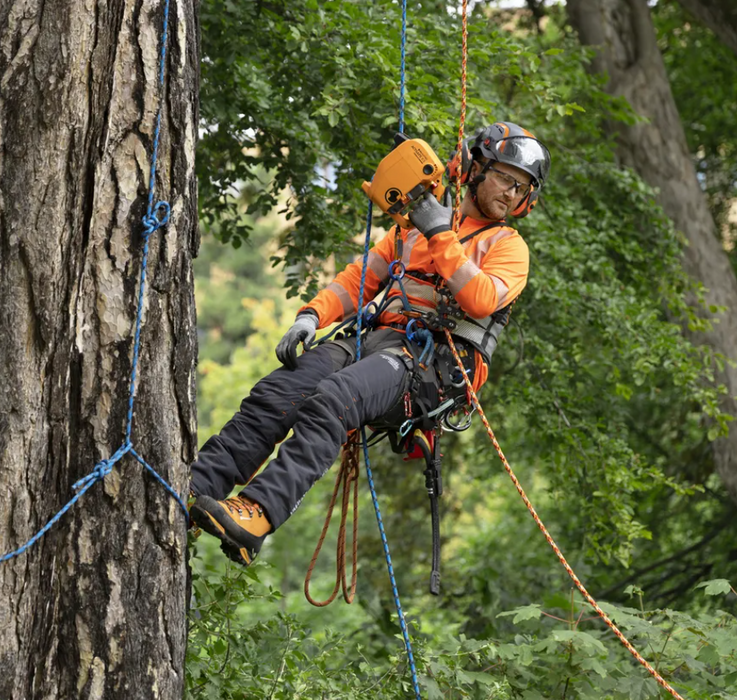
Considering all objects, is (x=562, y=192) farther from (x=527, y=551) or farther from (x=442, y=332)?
(x=527, y=551)

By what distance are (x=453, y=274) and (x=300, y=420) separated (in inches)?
30.5

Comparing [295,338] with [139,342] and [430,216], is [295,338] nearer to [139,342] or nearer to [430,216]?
[430,216]

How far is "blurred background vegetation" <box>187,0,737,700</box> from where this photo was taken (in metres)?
3.52

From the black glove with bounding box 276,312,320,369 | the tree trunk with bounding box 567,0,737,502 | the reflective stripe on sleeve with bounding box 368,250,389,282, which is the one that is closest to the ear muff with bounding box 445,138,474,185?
the reflective stripe on sleeve with bounding box 368,250,389,282

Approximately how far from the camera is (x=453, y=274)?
328 centimetres

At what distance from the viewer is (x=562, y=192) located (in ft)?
20.6

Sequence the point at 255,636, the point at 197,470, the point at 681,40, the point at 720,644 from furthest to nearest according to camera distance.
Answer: the point at 681,40 < the point at 255,636 < the point at 720,644 < the point at 197,470

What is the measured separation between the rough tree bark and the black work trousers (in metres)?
0.39

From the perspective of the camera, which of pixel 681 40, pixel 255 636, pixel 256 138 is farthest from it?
pixel 681 40

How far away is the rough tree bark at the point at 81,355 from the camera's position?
7.62 feet

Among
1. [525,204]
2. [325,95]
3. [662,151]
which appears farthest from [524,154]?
[662,151]

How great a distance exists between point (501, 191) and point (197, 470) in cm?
162

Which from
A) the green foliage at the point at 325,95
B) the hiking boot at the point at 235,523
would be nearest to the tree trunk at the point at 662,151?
the green foliage at the point at 325,95

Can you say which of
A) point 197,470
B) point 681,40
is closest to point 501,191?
point 197,470
